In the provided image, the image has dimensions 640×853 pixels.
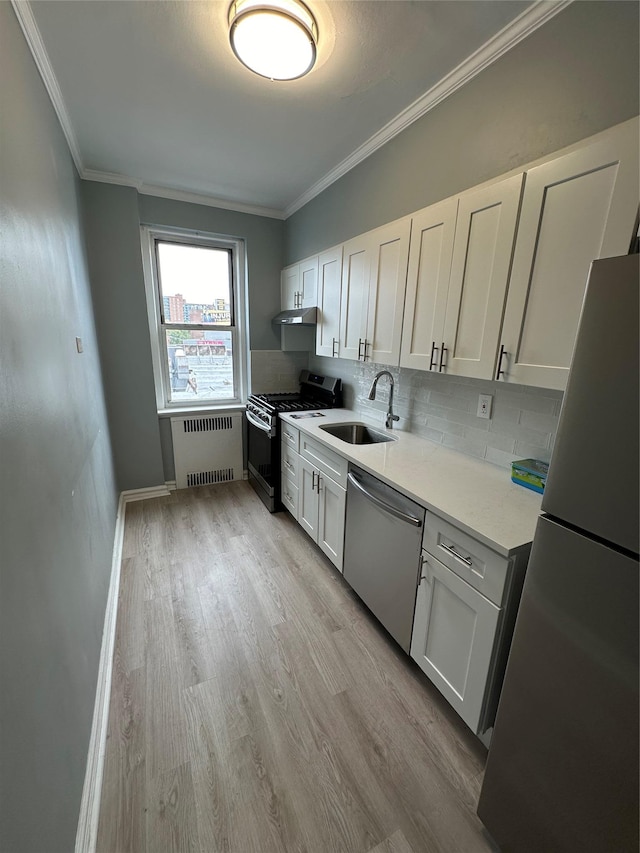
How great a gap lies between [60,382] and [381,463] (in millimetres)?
1484

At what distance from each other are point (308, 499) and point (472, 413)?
1.26 meters

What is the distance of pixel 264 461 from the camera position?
10.1 ft

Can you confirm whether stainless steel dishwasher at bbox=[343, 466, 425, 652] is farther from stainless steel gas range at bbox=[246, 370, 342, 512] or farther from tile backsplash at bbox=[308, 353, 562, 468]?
stainless steel gas range at bbox=[246, 370, 342, 512]

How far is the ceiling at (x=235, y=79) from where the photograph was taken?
52.7 inches

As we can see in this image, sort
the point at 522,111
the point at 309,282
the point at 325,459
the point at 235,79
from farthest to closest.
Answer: the point at 309,282
the point at 325,459
the point at 235,79
the point at 522,111

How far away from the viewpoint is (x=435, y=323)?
67.8 inches

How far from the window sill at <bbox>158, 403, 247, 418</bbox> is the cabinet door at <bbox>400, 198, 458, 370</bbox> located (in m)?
2.16

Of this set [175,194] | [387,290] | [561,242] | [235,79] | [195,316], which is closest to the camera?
[561,242]

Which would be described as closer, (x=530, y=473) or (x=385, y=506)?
(x=530, y=473)

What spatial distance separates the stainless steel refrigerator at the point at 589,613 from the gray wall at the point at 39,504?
1.20 m

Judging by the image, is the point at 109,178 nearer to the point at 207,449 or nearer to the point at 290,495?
the point at 207,449

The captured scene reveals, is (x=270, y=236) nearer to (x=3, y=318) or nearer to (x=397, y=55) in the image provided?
(x=397, y=55)

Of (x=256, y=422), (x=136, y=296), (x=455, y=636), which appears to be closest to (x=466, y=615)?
(x=455, y=636)

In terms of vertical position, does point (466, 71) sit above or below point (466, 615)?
above
